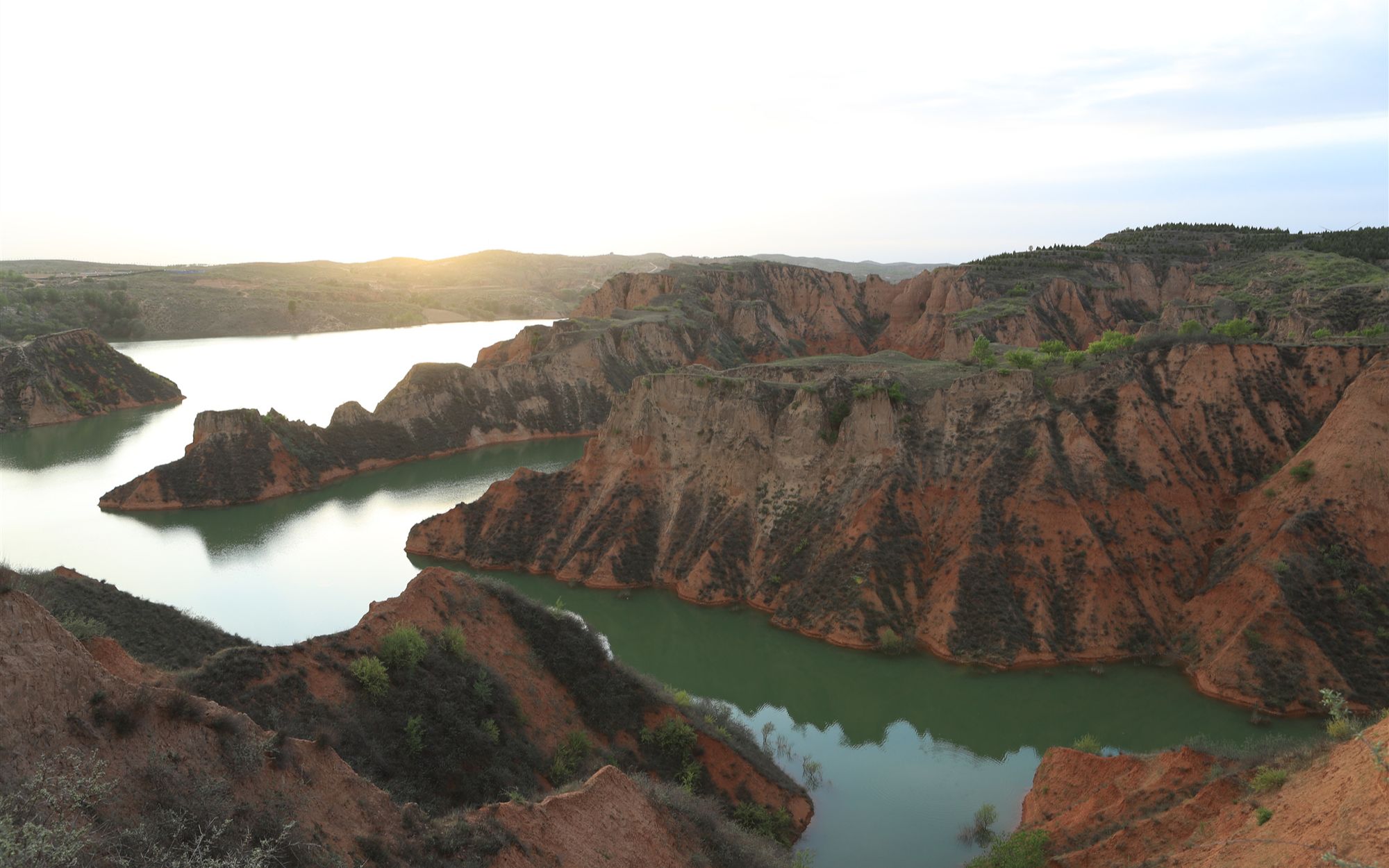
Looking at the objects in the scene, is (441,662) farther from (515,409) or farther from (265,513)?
(515,409)

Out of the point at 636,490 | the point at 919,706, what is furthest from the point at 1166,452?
the point at 636,490

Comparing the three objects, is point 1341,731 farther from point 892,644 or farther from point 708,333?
point 708,333

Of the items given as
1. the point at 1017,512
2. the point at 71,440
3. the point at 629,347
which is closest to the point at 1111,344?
the point at 1017,512

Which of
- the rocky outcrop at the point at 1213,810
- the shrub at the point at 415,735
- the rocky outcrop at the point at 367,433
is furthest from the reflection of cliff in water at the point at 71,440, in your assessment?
the rocky outcrop at the point at 1213,810

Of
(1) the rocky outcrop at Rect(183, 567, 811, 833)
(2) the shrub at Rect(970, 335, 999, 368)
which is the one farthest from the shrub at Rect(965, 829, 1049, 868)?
(2) the shrub at Rect(970, 335, 999, 368)

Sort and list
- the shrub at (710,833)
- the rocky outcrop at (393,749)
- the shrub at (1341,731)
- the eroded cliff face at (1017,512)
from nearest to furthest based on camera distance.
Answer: the rocky outcrop at (393,749)
the shrub at (1341,731)
the shrub at (710,833)
the eroded cliff face at (1017,512)

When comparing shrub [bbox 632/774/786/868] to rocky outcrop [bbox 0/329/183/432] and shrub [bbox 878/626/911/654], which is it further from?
rocky outcrop [bbox 0/329/183/432]

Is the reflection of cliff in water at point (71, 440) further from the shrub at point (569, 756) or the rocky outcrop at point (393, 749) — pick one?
the shrub at point (569, 756)
